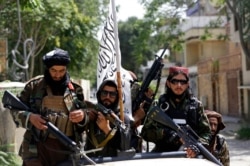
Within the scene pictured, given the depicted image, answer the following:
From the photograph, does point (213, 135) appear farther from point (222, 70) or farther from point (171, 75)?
point (222, 70)

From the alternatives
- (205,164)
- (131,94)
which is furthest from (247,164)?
(205,164)

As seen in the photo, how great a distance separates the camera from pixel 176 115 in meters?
4.21

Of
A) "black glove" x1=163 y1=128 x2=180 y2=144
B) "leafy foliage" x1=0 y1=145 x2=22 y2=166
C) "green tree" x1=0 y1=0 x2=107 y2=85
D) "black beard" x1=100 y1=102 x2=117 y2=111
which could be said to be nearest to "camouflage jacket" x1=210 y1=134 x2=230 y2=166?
"black glove" x1=163 y1=128 x2=180 y2=144

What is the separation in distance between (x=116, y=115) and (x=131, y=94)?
88 cm

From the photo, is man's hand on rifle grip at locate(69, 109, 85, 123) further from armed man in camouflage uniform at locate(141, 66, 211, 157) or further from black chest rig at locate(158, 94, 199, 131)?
black chest rig at locate(158, 94, 199, 131)

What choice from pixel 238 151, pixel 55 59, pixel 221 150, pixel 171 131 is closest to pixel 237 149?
pixel 238 151

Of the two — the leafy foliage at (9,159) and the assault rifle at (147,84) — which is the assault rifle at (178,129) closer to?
the assault rifle at (147,84)

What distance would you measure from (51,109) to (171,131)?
95 centimetres

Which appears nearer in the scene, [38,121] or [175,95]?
[38,121]

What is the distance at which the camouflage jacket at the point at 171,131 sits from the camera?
412 cm

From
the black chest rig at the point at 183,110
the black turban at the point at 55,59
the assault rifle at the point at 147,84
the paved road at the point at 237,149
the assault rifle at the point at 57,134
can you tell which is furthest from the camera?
the paved road at the point at 237,149

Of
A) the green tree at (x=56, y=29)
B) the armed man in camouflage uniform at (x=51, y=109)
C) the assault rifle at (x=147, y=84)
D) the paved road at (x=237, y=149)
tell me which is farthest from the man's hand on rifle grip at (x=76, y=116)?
the green tree at (x=56, y=29)

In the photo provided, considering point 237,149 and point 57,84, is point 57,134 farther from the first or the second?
point 237,149

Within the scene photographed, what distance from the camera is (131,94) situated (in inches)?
192
